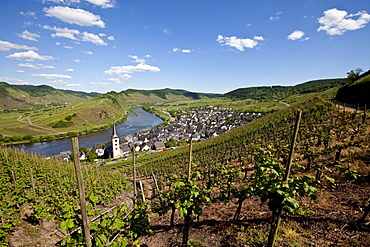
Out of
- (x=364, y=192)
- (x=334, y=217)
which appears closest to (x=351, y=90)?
(x=364, y=192)

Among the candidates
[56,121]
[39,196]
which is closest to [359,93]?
[39,196]

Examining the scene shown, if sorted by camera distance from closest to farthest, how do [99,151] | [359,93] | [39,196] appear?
[39,196]
[359,93]
[99,151]

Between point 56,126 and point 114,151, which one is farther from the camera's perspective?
point 56,126

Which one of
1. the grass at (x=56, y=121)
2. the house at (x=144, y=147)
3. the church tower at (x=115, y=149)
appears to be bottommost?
the house at (x=144, y=147)

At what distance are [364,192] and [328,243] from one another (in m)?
3.93

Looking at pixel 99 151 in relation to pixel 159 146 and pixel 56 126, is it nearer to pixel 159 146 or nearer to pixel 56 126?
pixel 159 146

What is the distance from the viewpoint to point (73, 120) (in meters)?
108

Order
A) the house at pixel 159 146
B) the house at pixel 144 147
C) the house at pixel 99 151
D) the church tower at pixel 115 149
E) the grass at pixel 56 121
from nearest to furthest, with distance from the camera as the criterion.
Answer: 1. the church tower at pixel 115 149
2. the house at pixel 99 151
3. the house at pixel 159 146
4. the house at pixel 144 147
5. the grass at pixel 56 121

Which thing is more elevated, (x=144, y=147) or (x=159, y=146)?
(x=159, y=146)

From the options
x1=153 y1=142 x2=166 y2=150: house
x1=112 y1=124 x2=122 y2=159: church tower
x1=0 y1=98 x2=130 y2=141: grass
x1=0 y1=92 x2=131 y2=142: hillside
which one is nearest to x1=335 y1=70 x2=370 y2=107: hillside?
x1=153 y1=142 x2=166 y2=150: house

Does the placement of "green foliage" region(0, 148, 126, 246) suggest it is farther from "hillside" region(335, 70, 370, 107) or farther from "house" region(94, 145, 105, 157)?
"house" region(94, 145, 105, 157)

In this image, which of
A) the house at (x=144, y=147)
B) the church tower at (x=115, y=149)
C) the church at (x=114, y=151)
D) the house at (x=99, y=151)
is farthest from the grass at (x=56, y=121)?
the church tower at (x=115, y=149)

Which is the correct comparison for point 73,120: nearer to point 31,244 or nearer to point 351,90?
point 31,244

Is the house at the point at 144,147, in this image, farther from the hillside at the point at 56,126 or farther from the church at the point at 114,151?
the hillside at the point at 56,126
